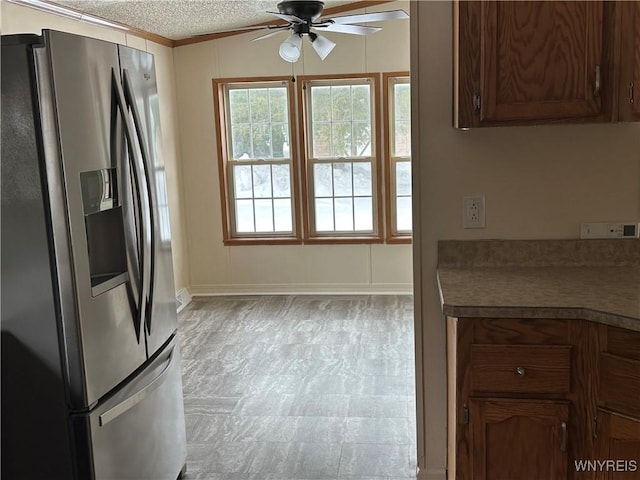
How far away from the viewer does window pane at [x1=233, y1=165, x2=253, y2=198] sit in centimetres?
593

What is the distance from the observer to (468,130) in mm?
2340

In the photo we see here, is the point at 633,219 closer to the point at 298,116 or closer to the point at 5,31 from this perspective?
the point at 5,31

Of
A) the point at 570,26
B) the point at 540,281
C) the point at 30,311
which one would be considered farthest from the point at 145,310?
the point at 570,26

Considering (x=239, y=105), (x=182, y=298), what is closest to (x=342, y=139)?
(x=239, y=105)

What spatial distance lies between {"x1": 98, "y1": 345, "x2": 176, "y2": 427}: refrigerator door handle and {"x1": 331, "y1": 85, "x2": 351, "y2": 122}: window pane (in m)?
3.65

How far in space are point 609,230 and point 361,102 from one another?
362 cm

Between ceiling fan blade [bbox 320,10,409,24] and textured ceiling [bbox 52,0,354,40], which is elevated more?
textured ceiling [bbox 52,0,354,40]

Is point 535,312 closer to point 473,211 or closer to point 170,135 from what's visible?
point 473,211

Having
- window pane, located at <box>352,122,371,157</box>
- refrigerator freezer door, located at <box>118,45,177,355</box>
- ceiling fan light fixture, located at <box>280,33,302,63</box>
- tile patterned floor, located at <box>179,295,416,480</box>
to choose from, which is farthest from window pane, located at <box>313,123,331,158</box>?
refrigerator freezer door, located at <box>118,45,177,355</box>

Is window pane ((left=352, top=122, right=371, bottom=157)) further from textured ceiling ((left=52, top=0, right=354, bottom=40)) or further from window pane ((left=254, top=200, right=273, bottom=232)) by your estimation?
textured ceiling ((left=52, top=0, right=354, bottom=40))

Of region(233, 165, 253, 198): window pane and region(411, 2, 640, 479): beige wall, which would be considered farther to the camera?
region(233, 165, 253, 198): window pane

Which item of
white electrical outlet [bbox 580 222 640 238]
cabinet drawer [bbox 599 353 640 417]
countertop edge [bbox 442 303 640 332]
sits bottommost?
cabinet drawer [bbox 599 353 640 417]

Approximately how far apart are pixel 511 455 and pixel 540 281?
0.59 meters

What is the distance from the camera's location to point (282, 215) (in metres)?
5.95
